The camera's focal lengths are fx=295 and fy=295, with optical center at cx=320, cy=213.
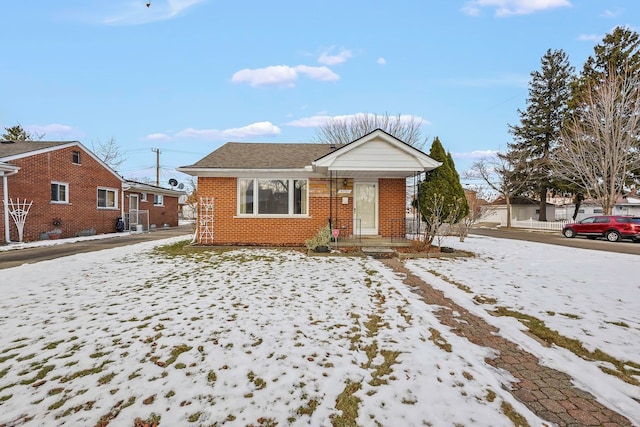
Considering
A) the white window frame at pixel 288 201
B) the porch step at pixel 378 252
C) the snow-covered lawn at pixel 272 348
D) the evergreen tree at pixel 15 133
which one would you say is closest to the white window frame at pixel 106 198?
the white window frame at pixel 288 201

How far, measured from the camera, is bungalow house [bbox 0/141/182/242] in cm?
1305

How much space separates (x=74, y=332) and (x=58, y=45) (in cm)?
1641

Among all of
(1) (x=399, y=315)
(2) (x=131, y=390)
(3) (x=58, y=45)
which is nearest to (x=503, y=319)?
(1) (x=399, y=315)

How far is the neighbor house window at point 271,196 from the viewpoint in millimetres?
11758

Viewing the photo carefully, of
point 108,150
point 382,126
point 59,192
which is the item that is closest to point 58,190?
point 59,192

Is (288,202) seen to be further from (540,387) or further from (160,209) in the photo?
(160,209)

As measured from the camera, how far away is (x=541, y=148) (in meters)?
30.7

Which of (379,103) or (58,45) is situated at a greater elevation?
(379,103)

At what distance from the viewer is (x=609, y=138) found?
20.4 meters

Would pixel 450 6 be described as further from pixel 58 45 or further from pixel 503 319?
pixel 58 45

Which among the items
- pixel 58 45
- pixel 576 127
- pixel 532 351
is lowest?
pixel 532 351

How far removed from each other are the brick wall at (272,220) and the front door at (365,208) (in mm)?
248

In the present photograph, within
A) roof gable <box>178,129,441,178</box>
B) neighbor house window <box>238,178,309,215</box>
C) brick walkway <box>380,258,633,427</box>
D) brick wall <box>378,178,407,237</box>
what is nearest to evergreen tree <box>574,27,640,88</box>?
brick wall <box>378,178,407,237</box>

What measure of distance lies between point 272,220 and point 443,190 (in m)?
6.70
